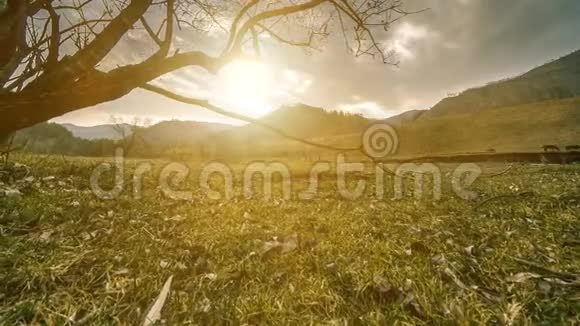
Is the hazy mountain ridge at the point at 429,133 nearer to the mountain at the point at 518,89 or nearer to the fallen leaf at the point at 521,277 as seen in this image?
the fallen leaf at the point at 521,277

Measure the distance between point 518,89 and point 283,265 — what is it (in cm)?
18331

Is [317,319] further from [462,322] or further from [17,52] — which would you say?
[17,52]

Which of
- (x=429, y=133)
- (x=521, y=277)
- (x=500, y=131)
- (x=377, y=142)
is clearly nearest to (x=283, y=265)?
(x=377, y=142)

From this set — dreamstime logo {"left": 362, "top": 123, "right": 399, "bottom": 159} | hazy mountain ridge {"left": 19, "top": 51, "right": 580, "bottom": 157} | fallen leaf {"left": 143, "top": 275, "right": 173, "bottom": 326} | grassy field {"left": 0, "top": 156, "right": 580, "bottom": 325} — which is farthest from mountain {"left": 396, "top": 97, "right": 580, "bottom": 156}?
fallen leaf {"left": 143, "top": 275, "right": 173, "bottom": 326}

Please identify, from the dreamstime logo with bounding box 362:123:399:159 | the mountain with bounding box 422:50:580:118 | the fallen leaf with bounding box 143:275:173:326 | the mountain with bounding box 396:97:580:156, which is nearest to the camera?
the fallen leaf with bounding box 143:275:173:326

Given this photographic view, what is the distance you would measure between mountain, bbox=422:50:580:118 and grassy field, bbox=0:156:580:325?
154m

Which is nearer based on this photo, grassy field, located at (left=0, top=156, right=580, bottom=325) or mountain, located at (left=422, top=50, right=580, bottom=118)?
grassy field, located at (left=0, top=156, right=580, bottom=325)

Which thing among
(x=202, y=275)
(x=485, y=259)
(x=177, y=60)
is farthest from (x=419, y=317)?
(x=177, y=60)

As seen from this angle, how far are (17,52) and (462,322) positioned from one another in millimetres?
3715

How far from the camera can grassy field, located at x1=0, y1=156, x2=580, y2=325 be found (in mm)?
1876

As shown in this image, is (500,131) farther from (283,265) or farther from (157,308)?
(157,308)

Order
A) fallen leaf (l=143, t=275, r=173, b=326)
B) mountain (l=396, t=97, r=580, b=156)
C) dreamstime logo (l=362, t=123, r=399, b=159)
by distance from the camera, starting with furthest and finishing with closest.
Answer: mountain (l=396, t=97, r=580, b=156) < dreamstime logo (l=362, t=123, r=399, b=159) < fallen leaf (l=143, t=275, r=173, b=326)

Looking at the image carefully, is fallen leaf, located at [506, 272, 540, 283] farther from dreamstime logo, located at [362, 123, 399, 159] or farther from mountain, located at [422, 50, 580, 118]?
mountain, located at [422, 50, 580, 118]

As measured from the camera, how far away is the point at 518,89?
141m
